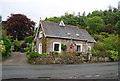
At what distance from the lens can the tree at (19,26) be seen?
34.0 meters

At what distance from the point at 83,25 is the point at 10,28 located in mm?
24035

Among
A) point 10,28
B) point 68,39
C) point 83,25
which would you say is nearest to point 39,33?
point 68,39

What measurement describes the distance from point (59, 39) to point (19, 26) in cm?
1708

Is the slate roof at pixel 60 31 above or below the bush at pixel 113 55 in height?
above

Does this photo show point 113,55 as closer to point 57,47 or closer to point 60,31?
point 57,47

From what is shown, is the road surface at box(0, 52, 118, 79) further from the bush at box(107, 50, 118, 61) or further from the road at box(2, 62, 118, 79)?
the bush at box(107, 50, 118, 61)

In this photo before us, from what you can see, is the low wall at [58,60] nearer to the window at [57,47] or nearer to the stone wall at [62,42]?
the stone wall at [62,42]

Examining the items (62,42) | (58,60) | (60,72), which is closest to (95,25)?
(62,42)

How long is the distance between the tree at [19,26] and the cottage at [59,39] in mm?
13289

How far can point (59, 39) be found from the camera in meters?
21.0

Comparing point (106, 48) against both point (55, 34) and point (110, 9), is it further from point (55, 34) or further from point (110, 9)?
point (110, 9)

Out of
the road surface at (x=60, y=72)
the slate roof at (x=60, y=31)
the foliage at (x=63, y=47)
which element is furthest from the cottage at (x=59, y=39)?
the road surface at (x=60, y=72)

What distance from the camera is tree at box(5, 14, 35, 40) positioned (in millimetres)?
34000

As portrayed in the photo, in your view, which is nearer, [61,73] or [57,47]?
[61,73]
